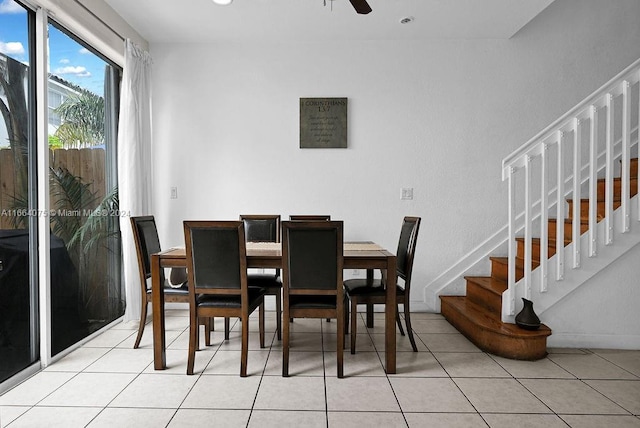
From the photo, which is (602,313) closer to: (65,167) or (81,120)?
(65,167)

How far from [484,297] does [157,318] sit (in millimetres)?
2702

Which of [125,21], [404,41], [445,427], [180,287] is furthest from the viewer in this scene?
[404,41]

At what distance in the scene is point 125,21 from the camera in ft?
11.7

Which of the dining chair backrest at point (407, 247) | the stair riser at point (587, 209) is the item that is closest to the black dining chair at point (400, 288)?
the dining chair backrest at point (407, 247)

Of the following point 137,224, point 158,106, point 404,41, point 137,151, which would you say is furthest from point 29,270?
point 404,41

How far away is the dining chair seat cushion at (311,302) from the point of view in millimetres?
2469

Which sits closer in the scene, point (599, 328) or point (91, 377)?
point (91, 377)

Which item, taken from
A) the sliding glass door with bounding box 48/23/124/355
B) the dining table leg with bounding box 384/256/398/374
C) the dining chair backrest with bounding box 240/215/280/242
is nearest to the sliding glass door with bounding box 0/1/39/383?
the sliding glass door with bounding box 48/23/124/355

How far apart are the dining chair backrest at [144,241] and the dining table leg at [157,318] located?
34 centimetres

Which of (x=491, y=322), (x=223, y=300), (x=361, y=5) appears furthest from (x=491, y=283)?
(x=361, y=5)

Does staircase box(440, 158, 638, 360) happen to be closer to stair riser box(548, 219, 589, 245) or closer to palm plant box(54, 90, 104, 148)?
stair riser box(548, 219, 589, 245)

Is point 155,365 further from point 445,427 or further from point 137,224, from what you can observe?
point 445,427

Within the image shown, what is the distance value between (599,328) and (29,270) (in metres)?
4.11

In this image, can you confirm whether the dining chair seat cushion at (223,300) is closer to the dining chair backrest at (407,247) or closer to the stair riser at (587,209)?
the dining chair backrest at (407,247)
